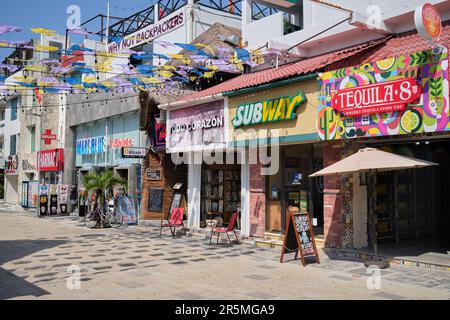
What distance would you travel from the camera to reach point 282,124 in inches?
481

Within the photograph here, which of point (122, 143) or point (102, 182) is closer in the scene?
point (102, 182)

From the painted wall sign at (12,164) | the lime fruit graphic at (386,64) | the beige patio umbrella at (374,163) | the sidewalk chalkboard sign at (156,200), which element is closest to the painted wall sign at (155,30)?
the sidewalk chalkboard sign at (156,200)

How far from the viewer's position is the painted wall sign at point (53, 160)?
88.5ft

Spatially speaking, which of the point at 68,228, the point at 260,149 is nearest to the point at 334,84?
the point at 260,149

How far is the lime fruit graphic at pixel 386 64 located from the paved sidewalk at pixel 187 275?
432cm

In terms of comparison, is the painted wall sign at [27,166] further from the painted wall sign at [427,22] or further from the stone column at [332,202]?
the painted wall sign at [427,22]

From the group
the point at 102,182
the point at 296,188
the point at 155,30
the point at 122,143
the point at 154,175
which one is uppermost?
the point at 155,30

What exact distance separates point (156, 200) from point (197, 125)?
4490mm

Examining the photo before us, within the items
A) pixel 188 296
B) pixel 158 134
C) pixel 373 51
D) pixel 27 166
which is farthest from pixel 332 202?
pixel 27 166

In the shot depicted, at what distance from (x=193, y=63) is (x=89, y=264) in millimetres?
A: 9650

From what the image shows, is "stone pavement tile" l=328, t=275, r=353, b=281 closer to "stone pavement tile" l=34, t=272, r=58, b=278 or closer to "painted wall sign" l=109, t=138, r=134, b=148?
"stone pavement tile" l=34, t=272, r=58, b=278

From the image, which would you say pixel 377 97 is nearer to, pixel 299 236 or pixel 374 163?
pixel 374 163

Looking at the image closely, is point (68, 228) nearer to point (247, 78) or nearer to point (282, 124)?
point (247, 78)

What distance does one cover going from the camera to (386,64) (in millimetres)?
9570
